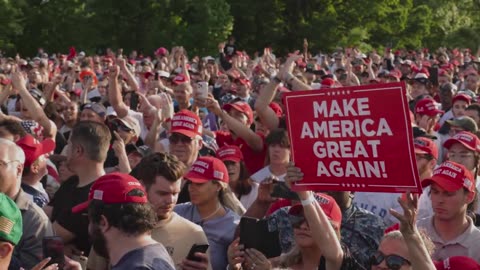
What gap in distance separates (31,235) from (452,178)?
2590mm

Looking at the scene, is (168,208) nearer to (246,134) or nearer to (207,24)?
(246,134)

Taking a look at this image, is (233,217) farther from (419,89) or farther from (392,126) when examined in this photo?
(419,89)

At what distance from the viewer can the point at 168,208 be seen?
562 centimetres

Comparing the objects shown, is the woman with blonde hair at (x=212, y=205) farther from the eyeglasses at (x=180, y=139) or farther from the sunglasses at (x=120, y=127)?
the sunglasses at (x=120, y=127)

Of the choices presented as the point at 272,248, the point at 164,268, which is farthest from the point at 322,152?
the point at 164,268

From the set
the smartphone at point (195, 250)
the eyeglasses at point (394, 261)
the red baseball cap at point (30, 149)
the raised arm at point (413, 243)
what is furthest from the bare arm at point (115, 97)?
the raised arm at point (413, 243)

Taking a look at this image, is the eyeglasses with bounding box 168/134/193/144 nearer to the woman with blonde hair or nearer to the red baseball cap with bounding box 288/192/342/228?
the woman with blonde hair

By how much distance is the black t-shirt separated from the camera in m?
5.68

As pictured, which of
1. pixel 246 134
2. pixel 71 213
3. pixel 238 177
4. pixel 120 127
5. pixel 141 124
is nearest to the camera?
pixel 71 213

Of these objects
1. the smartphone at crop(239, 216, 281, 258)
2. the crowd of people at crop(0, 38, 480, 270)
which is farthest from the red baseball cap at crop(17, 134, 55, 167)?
the smartphone at crop(239, 216, 281, 258)

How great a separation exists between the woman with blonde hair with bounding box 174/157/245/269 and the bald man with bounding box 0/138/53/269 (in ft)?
4.03

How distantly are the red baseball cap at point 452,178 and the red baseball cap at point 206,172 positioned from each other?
1.34m

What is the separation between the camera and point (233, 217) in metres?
6.43

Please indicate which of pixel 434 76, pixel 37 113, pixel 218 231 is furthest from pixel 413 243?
pixel 434 76
